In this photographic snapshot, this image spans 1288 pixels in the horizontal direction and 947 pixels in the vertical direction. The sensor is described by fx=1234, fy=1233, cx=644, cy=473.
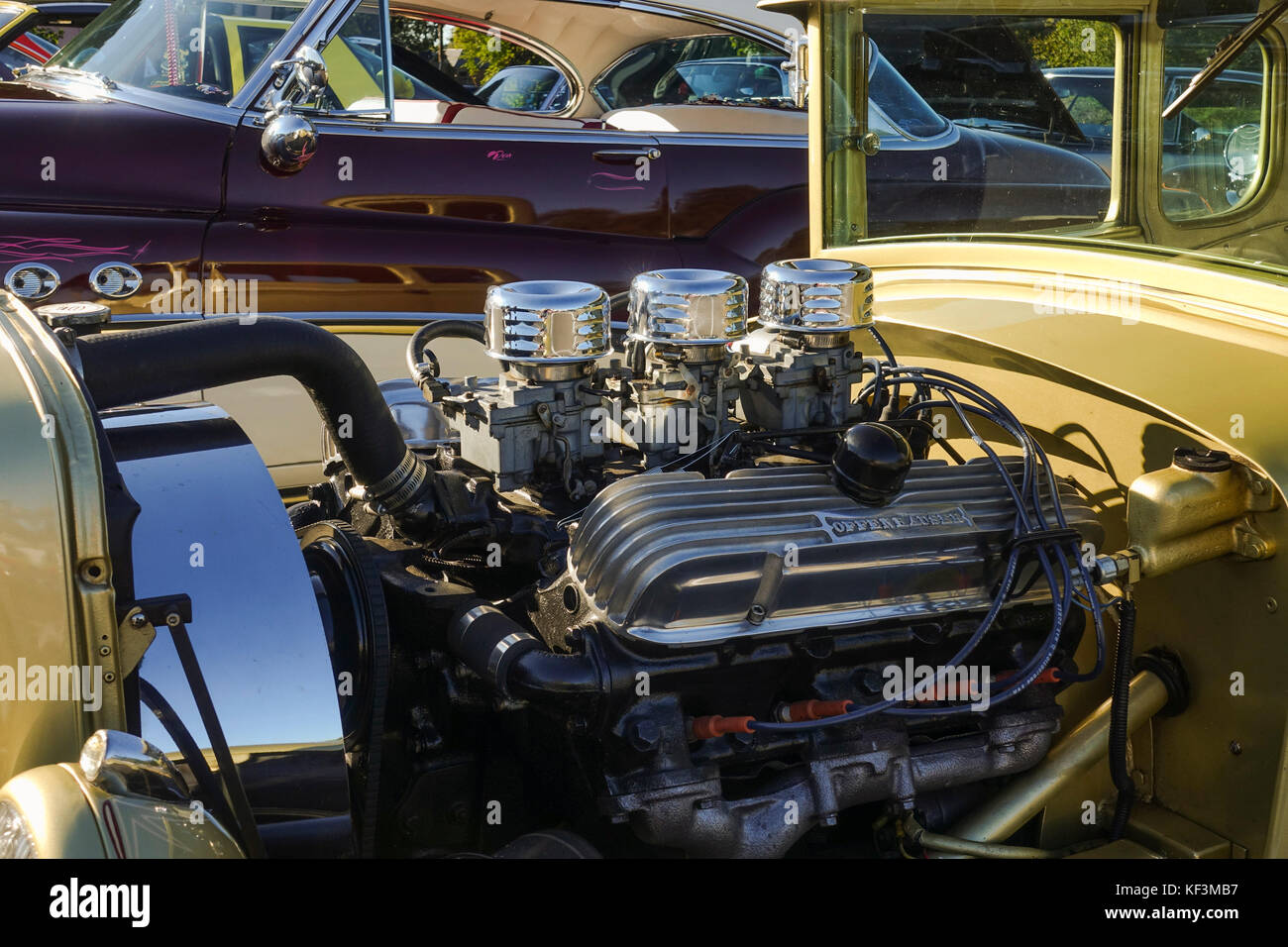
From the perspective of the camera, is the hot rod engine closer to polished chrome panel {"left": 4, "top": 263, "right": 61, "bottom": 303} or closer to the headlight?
the headlight

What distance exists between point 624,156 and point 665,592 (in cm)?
338

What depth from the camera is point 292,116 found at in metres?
4.41

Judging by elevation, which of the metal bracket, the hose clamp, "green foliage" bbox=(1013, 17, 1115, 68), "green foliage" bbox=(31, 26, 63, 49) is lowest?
the metal bracket

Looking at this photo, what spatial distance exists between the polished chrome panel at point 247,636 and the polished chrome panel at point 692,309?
2.64 ft

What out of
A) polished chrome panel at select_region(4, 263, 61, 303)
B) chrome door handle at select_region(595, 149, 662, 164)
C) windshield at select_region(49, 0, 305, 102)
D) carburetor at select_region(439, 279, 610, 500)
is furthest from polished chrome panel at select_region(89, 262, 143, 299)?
carburetor at select_region(439, 279, 610, 500)

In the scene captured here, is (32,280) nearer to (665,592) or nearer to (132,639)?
(132,639)

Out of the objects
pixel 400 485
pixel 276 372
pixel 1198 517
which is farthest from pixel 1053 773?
pixel 276 372

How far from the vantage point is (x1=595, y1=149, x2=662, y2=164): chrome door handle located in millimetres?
4828

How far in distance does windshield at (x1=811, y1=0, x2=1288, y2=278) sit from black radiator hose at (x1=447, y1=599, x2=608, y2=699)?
4.31ft

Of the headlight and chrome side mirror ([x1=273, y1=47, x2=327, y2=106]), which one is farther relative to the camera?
chrome side mirror ([x1=273, y1=47, x2=327, y2=106])

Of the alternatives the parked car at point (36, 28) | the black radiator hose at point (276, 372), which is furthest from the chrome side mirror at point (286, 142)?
the parked car at point (36, 28)

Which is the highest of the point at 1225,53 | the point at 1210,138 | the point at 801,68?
the point at 801,68

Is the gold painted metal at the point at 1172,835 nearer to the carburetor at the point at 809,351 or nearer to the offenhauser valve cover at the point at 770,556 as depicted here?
the offenhauser valve cover at the point at 770,556

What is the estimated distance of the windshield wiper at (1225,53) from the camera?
6.98 ft
